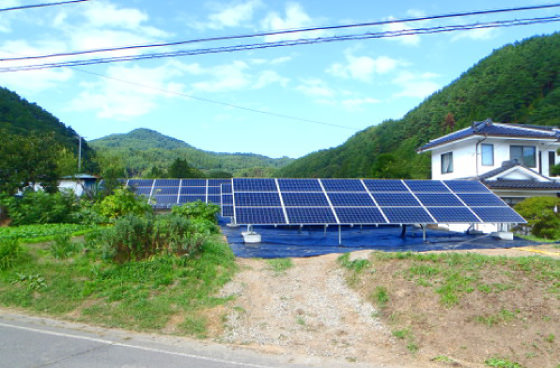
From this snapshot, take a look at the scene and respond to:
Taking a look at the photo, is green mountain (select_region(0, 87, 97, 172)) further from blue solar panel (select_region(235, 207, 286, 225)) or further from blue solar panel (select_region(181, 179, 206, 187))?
blue solar panel (select_region(235, 207, 286, 225))

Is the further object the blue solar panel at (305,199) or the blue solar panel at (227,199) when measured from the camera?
the blue solar panel at (227,199)

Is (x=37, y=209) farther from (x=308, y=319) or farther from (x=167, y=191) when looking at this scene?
(x=308, y=319)

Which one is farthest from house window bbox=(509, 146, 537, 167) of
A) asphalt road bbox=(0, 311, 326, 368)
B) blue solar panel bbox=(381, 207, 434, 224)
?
asphalt road bbox=(0, 311, 326, 368)

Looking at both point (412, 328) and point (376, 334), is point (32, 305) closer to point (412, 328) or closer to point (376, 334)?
point (376, 334)

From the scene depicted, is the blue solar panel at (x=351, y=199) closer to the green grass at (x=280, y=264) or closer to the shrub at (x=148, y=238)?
the green grass at (x=280, y=264)

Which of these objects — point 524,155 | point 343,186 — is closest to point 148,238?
point 343,186

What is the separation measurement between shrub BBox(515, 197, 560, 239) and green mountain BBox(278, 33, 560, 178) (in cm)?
1359

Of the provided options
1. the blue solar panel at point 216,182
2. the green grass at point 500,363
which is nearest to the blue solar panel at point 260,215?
the green grass at point 500,363

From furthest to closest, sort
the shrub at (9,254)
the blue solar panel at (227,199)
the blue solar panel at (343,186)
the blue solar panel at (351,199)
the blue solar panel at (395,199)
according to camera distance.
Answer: the blue solar panel at (227,199) → the blue solar panel at (343,186) → the blue solar panel at (395,199) → the blue solar panel at (351,199) → the shrub at (9,254)

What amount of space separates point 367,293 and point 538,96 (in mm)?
42255

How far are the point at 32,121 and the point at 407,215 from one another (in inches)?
1978

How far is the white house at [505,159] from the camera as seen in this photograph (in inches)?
860

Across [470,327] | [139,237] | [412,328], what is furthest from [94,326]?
[470,327]

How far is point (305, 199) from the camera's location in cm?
1448
